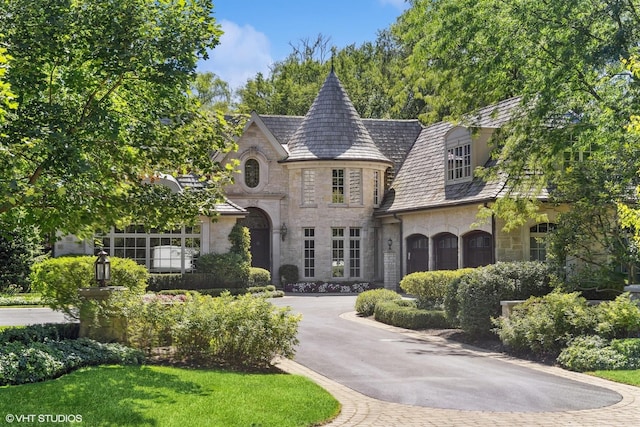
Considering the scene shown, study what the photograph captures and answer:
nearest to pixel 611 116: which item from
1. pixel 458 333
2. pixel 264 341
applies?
pixel 458 333

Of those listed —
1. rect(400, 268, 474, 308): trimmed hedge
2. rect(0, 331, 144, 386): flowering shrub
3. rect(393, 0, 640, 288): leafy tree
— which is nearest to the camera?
rect(0, 331, 144, 386): flowering shrub

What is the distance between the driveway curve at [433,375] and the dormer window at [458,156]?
36.3 ft

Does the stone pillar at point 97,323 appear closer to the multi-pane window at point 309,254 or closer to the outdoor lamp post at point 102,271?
the outdoor lamp post at point 102,271

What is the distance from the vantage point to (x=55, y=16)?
11.2 meters

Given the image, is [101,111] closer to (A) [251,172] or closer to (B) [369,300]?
(B) [369,300]

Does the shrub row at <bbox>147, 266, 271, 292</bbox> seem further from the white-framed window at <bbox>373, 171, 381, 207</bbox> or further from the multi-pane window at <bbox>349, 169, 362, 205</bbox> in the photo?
the white-framed window at <bbox>373, 171, 381, 207</bbox>

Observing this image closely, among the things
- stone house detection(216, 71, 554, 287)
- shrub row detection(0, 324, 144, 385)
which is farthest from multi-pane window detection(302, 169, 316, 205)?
shrub row detection(0, 324, 144, 385)

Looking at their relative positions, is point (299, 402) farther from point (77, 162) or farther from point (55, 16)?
point (55, 16)

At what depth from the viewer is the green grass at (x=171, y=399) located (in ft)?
28.0

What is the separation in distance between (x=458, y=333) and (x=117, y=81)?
10720 millimetres

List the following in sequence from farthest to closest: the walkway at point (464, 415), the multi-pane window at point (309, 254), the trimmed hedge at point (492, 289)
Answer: the multi-pane window at point (309, 254) → the trimmed hedge at point (492, 289) → the walkway at point (464, 415)

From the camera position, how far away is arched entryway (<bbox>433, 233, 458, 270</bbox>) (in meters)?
29.0

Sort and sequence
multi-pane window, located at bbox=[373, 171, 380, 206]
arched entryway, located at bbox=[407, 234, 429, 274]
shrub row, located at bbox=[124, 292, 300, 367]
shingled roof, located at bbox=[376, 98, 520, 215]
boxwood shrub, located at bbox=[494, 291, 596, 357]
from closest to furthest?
shrub row, located at bbox=[124, 292, 300, 367] < boxwood shrub, located at bbox=[494, 291, 596, 357] < shingled roof, located at bbox=[376, 98, 520, 215] < arched entryway, located at bbox=[407, 234, 429, 274] < multi-pane window, located at bbox=[373, 171, 380, 206]

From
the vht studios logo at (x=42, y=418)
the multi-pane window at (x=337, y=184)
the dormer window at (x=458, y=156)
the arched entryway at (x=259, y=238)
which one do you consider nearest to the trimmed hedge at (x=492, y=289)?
the vht studios logo at (x=42, y=418)
